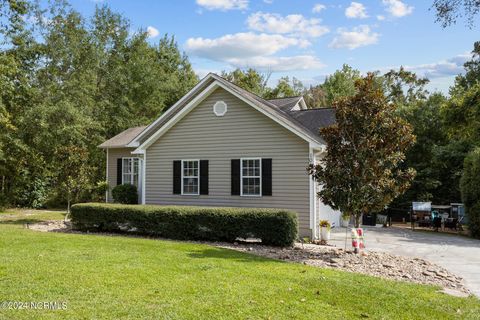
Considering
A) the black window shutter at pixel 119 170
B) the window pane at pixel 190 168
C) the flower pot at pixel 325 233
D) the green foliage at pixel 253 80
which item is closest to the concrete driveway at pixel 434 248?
the flower pot at pixel 325 233

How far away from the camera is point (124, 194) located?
A: 18188mm

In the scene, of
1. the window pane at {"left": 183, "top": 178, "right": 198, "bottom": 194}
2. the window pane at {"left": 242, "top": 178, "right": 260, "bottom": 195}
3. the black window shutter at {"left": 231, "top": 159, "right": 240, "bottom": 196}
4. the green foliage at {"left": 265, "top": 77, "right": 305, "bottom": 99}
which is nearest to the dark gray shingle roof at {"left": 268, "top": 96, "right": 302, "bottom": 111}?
the black window shutter at {"left": 231, "top": 159, "right": 240, "bottom": 196}

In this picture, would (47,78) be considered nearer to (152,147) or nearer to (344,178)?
(152,147)

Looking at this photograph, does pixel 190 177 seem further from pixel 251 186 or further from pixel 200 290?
pixel 200 290

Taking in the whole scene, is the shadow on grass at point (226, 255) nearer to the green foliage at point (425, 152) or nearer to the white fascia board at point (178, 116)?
Answer: the white fascia board at point (178, 116)

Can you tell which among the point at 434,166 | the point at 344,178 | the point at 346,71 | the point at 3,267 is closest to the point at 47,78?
the point at 3,267

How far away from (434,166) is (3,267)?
22551mm

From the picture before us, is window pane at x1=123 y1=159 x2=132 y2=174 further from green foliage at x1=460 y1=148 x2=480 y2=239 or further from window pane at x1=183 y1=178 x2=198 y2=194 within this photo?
green foliage at x1=460 y1=148 x2=480 y2=239

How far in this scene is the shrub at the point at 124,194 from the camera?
18.2 m

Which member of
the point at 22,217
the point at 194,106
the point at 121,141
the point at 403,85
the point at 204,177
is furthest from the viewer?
the point at 403,85

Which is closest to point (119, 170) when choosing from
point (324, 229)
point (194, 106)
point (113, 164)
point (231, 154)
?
point (113, 164)

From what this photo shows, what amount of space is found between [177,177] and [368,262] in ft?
27.5

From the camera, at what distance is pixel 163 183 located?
1567 cm

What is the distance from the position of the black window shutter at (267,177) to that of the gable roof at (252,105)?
5.10 ft
